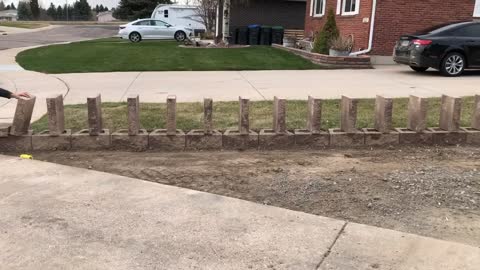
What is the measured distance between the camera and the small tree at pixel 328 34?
17.3 m

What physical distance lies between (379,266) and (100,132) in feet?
12.8

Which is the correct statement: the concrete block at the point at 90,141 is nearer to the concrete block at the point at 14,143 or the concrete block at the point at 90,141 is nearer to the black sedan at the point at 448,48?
the concrete block at the point at 14,143

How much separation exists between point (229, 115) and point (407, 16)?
11110 mm

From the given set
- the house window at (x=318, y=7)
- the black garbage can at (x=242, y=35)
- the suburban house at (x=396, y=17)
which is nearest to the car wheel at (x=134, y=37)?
the black garbage can at (x=242, y=35)

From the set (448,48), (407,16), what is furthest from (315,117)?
(407,16)

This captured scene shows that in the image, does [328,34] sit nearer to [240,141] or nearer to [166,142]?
[240,141]

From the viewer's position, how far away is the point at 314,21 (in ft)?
78.0

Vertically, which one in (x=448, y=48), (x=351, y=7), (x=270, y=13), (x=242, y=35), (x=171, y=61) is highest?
(x=351, y=7)

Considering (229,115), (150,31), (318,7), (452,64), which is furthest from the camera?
(150,31)

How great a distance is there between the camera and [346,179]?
198 inches

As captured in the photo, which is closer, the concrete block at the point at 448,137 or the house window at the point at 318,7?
the concrete block at the point at 448,137

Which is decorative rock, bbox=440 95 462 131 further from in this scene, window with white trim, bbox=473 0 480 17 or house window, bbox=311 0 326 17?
house window, bbox=311 0 326 17

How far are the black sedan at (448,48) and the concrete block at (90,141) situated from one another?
10127 millimetres

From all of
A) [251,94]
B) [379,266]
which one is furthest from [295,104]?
[379,266]
